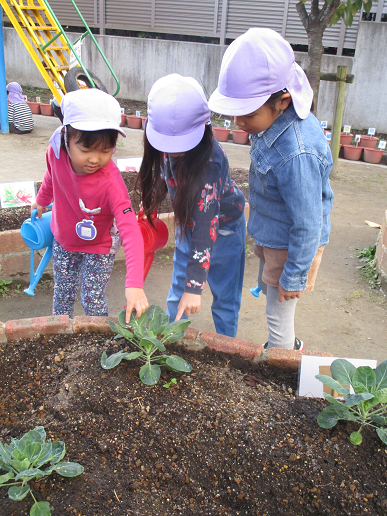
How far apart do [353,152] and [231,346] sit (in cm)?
588

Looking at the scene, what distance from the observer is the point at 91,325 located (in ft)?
6.59

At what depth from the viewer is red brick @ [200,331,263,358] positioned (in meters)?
1.92

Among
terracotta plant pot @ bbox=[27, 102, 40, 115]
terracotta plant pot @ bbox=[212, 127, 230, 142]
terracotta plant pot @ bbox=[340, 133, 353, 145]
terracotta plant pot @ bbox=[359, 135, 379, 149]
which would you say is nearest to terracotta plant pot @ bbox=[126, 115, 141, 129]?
terracotta plant pot @ bbox=[212, 127, 230, 142]

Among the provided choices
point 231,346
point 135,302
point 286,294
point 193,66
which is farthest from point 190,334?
point 193,66

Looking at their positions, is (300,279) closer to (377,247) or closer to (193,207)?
(193,207)

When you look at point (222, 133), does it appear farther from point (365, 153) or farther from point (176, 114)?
point (176, 114)

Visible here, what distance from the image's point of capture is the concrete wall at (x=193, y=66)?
330 inches

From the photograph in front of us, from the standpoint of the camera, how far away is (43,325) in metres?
1.98

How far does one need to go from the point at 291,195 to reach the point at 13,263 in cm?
228

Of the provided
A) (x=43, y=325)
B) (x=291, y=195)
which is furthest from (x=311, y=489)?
(x=43, y=325)

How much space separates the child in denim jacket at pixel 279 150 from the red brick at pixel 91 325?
729mm

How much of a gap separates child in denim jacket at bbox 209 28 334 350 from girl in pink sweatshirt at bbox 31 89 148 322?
504mm

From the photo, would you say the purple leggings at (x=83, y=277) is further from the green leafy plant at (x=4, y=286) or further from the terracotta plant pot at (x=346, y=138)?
the terracotta plant pot at (x=346, y=138)

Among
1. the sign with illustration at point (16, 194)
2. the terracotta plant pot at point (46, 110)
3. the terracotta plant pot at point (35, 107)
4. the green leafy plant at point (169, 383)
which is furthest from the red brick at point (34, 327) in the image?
the terracotta plant pot at point (35, 107)
